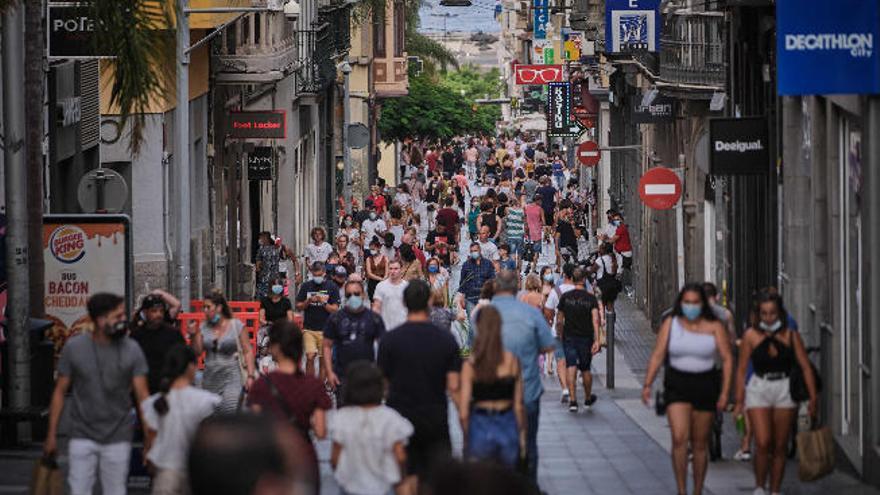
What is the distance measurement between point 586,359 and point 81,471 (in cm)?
1051

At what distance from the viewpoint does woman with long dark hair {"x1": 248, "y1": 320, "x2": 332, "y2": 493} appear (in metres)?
12.3

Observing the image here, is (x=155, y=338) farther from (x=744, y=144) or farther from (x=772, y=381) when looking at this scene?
(x=744, y=144)

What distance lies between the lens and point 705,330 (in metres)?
14.8

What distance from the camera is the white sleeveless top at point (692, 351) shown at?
1470 cm

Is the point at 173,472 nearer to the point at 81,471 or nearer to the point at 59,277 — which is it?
the point at 81,471

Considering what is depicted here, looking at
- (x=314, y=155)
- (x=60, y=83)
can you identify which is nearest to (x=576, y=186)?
(x=314, y=155)

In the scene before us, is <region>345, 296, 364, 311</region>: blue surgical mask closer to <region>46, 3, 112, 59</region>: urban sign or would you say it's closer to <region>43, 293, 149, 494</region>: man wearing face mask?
<region>43, 293, 149, 494</region>: man wearing face mask

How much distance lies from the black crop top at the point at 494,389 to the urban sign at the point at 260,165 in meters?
27.8

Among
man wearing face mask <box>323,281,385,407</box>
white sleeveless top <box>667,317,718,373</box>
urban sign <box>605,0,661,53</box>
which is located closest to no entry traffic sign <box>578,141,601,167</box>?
urban sign <box>605,0,661,53</box>

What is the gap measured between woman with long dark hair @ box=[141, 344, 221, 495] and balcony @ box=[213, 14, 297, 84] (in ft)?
80.2

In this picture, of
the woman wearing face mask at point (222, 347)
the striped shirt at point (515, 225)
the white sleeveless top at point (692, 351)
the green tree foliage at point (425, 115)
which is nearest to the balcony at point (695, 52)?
the striped shirt at point (515, 225)

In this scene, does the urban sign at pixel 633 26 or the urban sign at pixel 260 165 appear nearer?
the urban sign at pixel 633 26

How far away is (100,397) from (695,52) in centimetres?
1838

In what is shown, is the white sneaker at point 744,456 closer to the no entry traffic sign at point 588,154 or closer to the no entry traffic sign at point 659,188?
the no entry traffic sign at point 659,188
